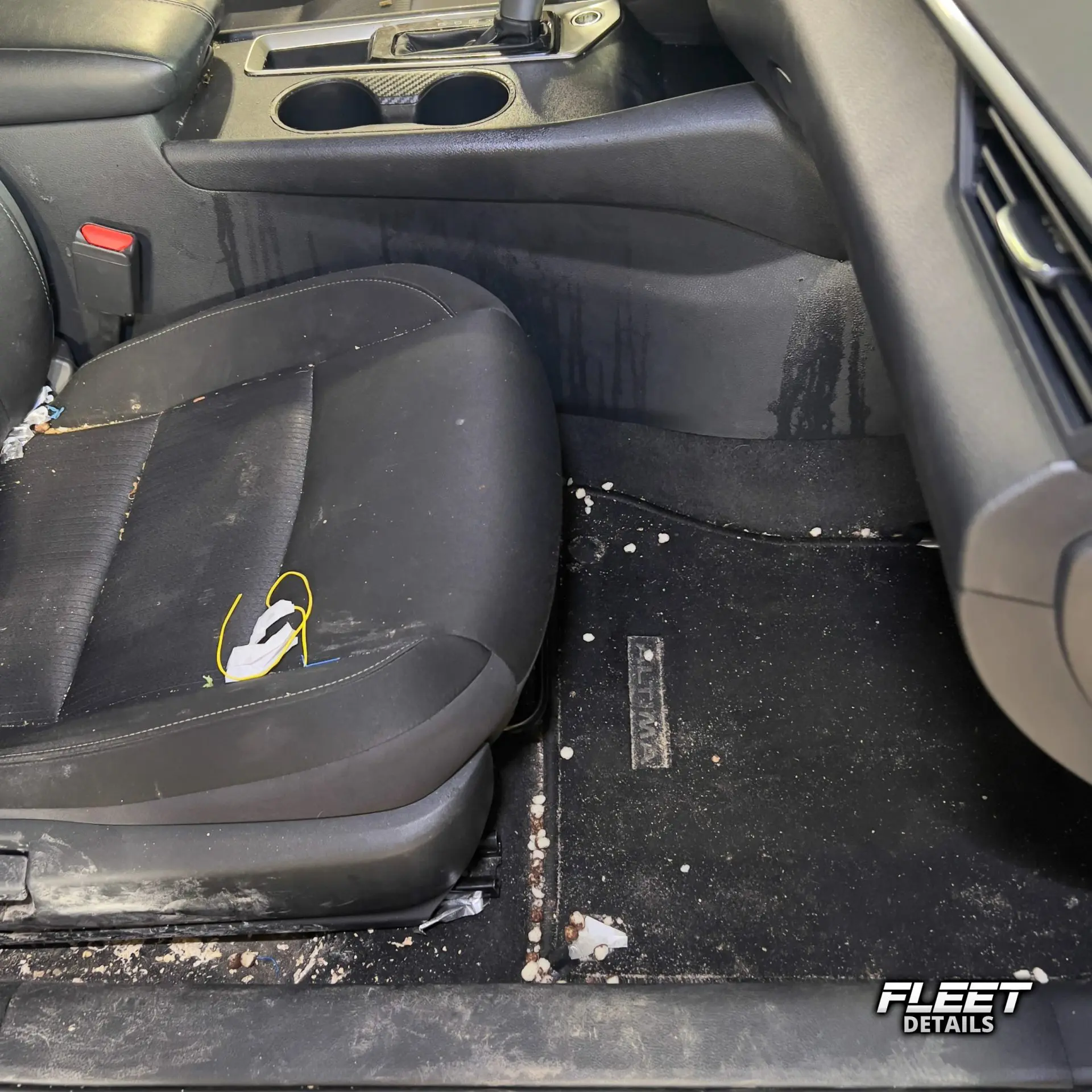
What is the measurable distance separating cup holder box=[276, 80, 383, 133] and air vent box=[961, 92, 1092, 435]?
892mm

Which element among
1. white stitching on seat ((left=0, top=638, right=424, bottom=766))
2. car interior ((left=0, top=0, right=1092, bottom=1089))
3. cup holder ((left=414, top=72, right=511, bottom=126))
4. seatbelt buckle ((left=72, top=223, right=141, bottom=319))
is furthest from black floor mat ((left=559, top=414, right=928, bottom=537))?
white stitching on seat ((left=0, top=638, right=424, bottom=766))

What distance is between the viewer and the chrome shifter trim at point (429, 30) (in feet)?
4.20

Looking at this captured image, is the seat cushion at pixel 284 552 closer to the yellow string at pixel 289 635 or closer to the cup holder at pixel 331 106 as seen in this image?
the yellow string at pixel 289 635

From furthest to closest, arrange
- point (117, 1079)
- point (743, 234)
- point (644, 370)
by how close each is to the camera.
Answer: point (644, 370)
point (743, 234)
point (117, 1079)

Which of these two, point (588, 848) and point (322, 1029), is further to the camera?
point (588, 848)

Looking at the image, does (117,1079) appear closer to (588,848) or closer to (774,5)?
(588,848)

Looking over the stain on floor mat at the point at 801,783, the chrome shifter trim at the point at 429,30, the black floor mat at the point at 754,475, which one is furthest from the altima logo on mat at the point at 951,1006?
the chrome shifter trim at the point at 429,30

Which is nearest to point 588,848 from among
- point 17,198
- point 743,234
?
point 743,234

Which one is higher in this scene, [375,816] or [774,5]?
[774,5]

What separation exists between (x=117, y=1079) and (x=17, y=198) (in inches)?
38.5

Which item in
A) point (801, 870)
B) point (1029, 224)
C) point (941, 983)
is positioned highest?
point (1029, 224)

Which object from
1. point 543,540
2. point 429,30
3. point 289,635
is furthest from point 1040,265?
point 429,30

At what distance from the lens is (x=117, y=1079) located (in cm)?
79

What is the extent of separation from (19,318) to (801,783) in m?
1.06
